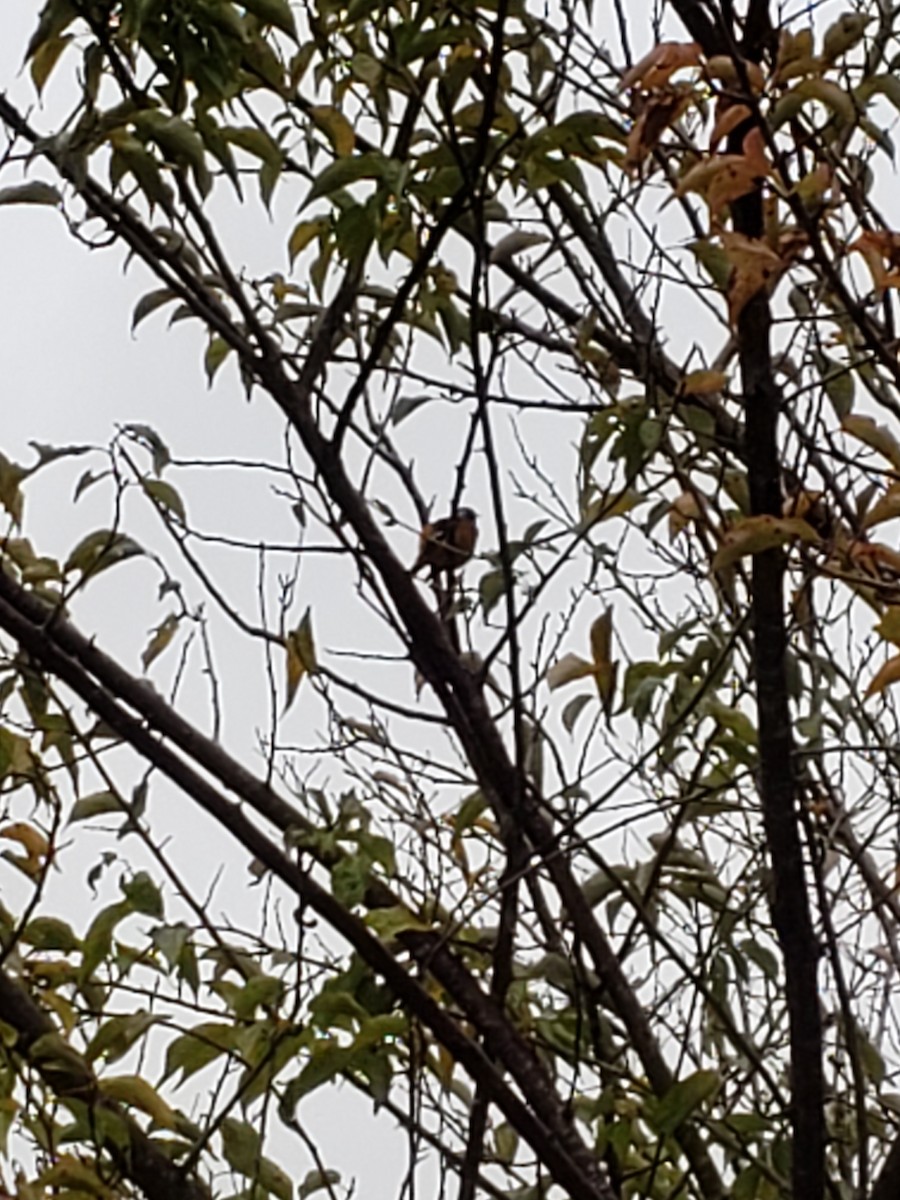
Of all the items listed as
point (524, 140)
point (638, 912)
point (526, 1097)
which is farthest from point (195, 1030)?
point (524, 140)

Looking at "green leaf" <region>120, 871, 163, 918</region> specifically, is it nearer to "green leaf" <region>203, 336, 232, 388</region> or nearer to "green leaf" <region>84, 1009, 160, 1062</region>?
"green leaf" <region>84, 1009, 160, 1062</region>

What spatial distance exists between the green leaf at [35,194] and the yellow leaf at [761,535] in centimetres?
47

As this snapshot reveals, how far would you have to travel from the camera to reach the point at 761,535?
2.89ft

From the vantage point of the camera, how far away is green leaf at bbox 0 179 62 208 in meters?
1.03

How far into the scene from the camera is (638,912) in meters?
1.26

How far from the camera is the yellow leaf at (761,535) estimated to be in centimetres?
87

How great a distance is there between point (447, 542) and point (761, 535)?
498 millimetres

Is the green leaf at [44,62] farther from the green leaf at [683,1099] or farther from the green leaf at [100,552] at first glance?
the green leaf at [683,1099]

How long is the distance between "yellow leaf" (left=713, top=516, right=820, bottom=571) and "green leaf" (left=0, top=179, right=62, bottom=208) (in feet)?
1.56

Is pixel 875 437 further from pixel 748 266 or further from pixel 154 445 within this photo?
pixel 154 445

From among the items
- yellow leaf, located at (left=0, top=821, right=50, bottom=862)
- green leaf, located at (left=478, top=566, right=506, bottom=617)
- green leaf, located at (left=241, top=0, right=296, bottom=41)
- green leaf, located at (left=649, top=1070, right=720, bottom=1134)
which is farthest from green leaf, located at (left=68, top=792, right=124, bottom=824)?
green leaf, located at (left=241, top=0, right=296, bottom=41)

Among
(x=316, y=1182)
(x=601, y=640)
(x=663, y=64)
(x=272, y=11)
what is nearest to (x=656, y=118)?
(x=663, y=64)

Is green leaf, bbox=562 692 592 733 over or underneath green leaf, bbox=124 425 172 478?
underneath

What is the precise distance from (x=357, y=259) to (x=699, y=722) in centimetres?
47
